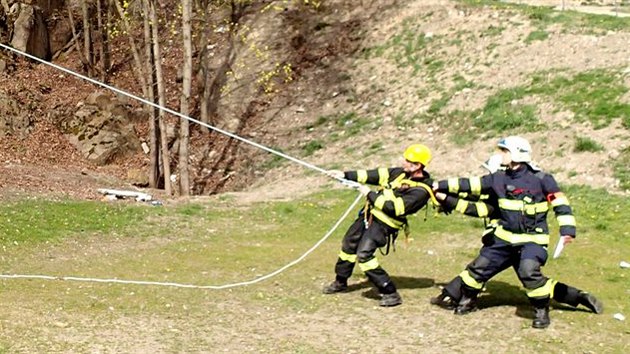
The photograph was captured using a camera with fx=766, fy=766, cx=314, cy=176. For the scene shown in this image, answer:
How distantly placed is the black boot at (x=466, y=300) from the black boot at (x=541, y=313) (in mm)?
797

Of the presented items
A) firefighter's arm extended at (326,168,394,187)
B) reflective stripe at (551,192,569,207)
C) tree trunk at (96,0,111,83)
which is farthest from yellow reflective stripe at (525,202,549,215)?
tree trunk at (96,0,111,83)

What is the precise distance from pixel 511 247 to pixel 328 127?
1556 centimetres

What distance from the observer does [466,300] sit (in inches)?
380

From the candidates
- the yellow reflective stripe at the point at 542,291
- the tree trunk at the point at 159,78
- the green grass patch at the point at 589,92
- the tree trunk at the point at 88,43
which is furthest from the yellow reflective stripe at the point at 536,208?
the tree trunk at the point at 88,43

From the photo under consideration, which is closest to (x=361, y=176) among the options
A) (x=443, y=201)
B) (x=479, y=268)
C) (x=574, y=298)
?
(x=443, y=201)

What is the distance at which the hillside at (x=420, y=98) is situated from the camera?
19.4 m

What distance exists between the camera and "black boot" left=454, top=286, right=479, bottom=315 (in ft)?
31.5

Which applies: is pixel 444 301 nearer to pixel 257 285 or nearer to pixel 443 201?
pixel 443 201

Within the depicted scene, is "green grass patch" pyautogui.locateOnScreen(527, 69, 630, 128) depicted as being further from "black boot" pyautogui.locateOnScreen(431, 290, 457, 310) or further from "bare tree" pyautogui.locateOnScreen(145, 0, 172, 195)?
"black boot" pyautogui.locateOnScreen(431, 290, 457, 310)

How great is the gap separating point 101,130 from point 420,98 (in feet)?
33.5

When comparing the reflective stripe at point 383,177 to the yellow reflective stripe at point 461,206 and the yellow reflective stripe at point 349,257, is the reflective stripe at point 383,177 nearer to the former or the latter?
the yellow reflective stripe at point 461,206

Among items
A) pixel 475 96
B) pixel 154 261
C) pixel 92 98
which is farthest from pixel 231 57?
pixel 154 261

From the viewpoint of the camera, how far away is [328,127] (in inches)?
965

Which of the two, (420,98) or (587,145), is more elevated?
(420,98)
